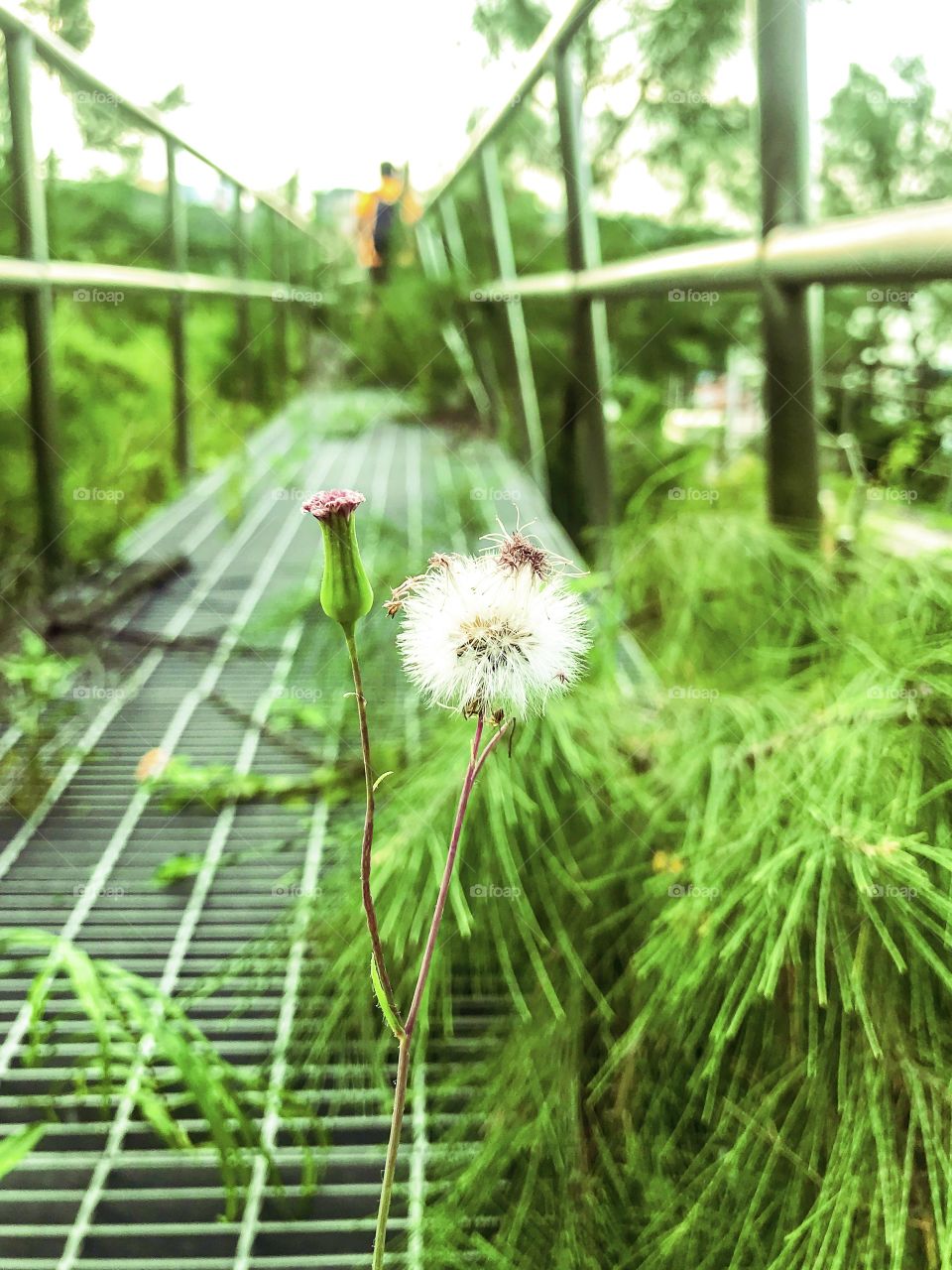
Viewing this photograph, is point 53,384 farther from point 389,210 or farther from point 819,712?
point 389,210

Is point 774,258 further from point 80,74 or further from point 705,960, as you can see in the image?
point 80,74

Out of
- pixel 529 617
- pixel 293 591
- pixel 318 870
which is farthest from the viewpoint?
pixel 293 591

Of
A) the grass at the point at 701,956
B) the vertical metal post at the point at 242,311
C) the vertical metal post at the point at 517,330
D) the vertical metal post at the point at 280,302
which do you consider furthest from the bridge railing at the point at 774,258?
A: the vertical metal post at the point at 280,302

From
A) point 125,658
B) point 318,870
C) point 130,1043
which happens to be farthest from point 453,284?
point 130,1043

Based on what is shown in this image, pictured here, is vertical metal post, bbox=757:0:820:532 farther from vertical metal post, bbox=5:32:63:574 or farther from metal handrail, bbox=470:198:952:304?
vertical metal post, bbox=5:32:63:574

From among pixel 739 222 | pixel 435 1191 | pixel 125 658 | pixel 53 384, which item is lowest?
pixel 435 1191

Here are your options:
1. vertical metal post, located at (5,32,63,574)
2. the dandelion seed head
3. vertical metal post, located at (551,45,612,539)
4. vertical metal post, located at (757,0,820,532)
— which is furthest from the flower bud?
vertical metal post, located at (551,45,612,539)

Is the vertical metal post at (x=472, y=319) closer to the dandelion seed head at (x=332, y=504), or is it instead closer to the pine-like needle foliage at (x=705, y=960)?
the pine-like needle foliage at (x=705, y=960)
